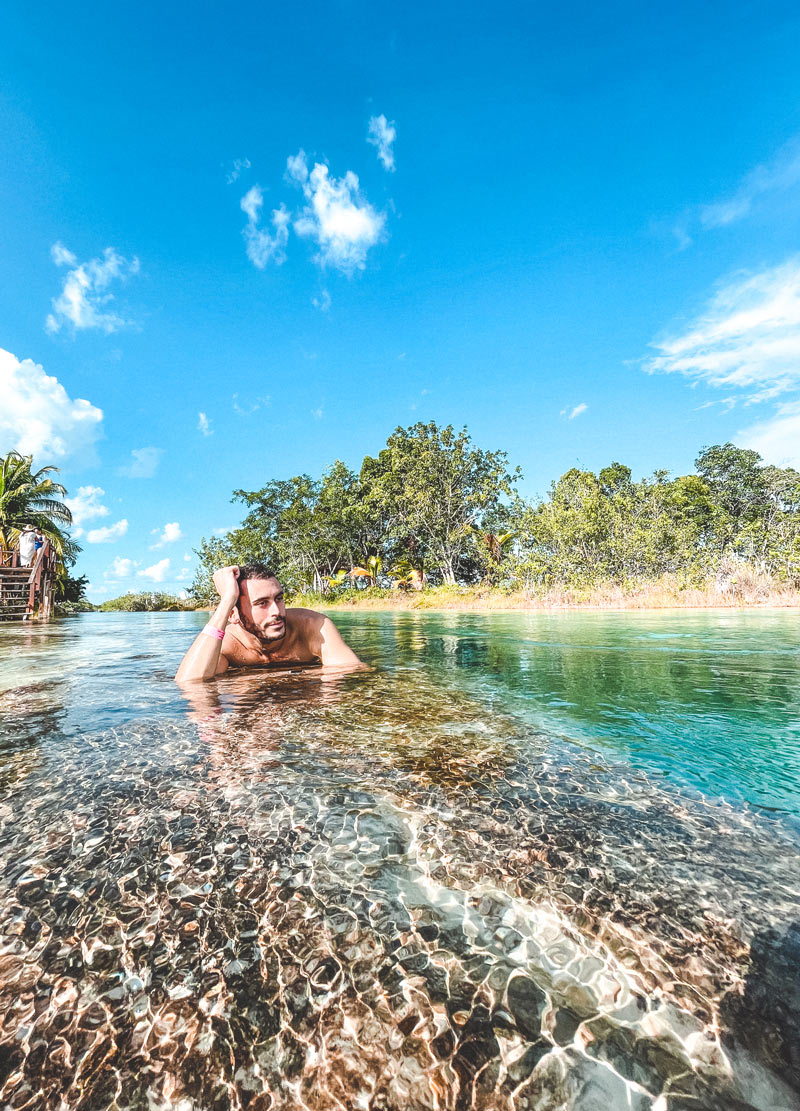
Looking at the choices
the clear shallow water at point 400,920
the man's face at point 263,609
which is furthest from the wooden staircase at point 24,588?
the clear shallow water at point 400,920

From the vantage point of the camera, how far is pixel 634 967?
3.84 feet

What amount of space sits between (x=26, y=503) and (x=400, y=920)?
31.6 metres

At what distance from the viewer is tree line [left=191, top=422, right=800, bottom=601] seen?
26.0 meters

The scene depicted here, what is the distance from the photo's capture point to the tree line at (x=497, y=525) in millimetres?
25953

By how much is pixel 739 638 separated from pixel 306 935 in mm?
9586

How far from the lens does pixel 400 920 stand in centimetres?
133

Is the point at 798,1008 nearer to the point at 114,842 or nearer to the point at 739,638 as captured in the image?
the point at 114,842

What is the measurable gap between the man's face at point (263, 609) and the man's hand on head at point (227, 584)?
142 millimetres

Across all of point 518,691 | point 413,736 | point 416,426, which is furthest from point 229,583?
point 416,426

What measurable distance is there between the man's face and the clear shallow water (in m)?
1.94

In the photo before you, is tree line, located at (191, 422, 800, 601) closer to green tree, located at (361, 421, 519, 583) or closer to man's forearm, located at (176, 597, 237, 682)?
green tree, located at (361, 421, 519, 583)

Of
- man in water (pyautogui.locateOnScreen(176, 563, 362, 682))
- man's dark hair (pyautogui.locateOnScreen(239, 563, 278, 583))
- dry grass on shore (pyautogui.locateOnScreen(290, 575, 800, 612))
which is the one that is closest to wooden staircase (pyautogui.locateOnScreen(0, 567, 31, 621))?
dry grass on shore (pyautogui.locateOnScreen(290, 575, 800, 612))

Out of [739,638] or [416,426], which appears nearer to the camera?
[739,638]

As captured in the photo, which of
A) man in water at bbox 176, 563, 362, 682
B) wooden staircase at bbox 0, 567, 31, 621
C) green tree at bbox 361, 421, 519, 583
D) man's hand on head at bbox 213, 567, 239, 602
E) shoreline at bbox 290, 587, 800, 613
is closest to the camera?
man's hand on head at bbox 213, 567, 239, 602
